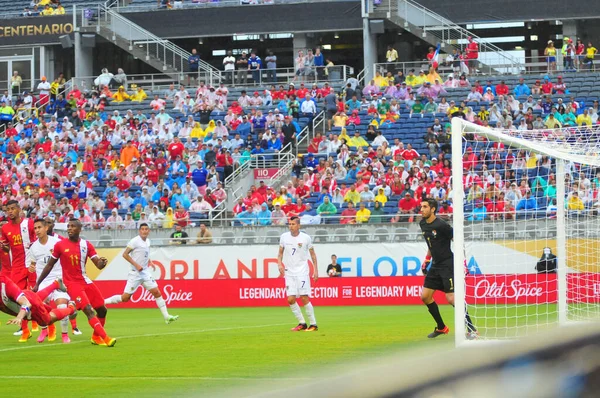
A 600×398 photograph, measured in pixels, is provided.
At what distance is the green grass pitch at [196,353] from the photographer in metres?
10.2

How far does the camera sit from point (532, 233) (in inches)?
973

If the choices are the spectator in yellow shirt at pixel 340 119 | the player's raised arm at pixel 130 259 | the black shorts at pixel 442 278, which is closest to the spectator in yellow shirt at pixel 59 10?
the spectator in yellow shirt at pixel 340 119

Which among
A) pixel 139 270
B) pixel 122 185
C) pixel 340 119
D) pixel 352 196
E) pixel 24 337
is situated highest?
pixel 340 119

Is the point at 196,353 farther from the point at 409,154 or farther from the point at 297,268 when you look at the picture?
the point at 409,154

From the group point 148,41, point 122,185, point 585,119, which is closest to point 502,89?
point 585,119

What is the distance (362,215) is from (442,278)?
14.3 metres

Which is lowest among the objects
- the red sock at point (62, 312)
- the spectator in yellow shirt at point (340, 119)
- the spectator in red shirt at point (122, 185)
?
the red sock at point (62, 312)

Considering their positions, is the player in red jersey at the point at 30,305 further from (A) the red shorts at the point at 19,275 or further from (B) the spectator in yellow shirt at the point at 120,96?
(B) the spectator in yellow shirt at the point at 120,96

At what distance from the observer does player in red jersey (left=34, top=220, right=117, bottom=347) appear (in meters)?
14.2

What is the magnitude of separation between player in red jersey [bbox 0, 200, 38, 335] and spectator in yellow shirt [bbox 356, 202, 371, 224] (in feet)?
41.9

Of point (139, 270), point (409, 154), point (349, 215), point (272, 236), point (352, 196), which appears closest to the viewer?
point (139, 270)

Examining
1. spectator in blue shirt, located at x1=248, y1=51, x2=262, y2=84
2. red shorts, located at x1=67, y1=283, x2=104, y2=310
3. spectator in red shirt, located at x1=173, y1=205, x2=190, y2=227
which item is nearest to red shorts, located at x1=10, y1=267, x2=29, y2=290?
red shorts, located at x1=67, y1=283, x2=104, y2=310

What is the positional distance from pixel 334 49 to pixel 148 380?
3828 centimetres

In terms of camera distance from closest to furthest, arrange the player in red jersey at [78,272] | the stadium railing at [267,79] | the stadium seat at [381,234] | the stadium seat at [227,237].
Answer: the player in red jersey at [78,272]
the stadium seat at [381,234]
the stadium seat at [227,237]
the stadium railing at [267,79]
